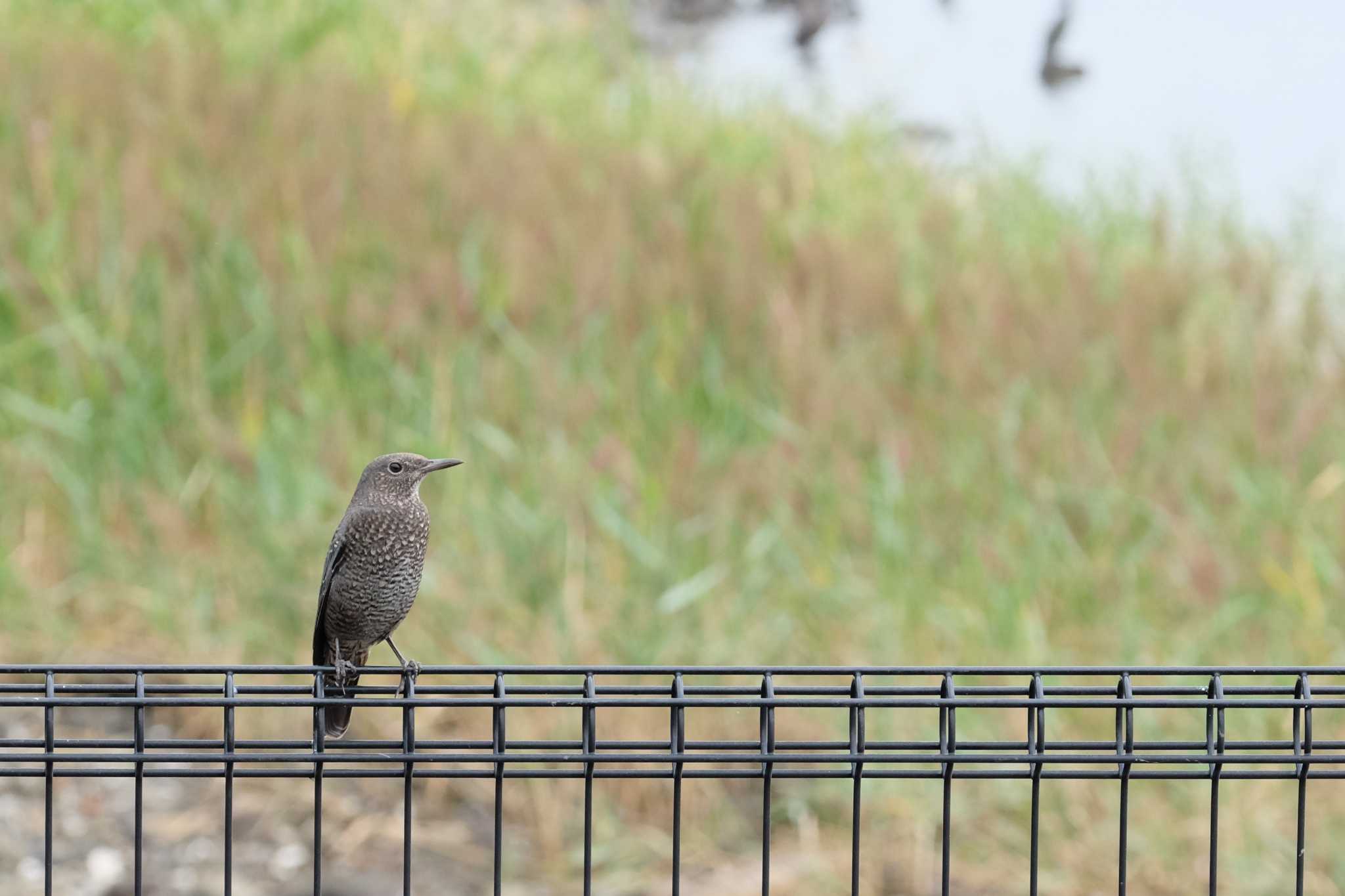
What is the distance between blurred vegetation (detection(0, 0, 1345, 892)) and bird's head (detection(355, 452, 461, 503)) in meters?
2.59

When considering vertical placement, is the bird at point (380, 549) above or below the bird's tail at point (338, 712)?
above

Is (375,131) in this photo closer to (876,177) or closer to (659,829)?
(876,177)

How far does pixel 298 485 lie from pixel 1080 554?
9.73 ft

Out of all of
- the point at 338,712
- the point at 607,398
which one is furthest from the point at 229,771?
the point at 607,398

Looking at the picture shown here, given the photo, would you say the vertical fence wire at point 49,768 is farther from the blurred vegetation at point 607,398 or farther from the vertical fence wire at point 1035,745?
the blurred vegetation at point 607,398

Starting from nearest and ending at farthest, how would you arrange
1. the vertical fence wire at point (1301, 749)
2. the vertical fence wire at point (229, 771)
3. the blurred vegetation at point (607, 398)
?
the vertical fence wire at point (229, 771) → the vertical fence wire at point (1301, 749) → the blurred vegetation at point (607, 398)

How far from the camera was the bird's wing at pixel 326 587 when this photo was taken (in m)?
2.66

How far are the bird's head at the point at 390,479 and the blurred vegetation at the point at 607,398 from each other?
2.59m

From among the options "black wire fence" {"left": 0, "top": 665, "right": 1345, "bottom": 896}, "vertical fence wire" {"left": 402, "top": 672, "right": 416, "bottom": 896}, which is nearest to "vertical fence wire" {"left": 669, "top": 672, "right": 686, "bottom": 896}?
"black wire fence" {"left": 0, "top": 665, "right": 1345, "bottom": 896}

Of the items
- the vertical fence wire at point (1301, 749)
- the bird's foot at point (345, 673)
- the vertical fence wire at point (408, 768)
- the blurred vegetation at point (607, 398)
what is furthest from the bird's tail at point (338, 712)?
the blurred vegetation at point (607, 398)

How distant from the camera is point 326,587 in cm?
272

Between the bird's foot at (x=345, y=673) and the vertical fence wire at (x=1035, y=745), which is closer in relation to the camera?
the vertical fence wire at (x=1035, y=745)

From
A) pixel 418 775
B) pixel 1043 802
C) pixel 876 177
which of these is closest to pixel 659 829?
pixel 1043 802

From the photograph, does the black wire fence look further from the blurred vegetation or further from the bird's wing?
the blurred vegetation
